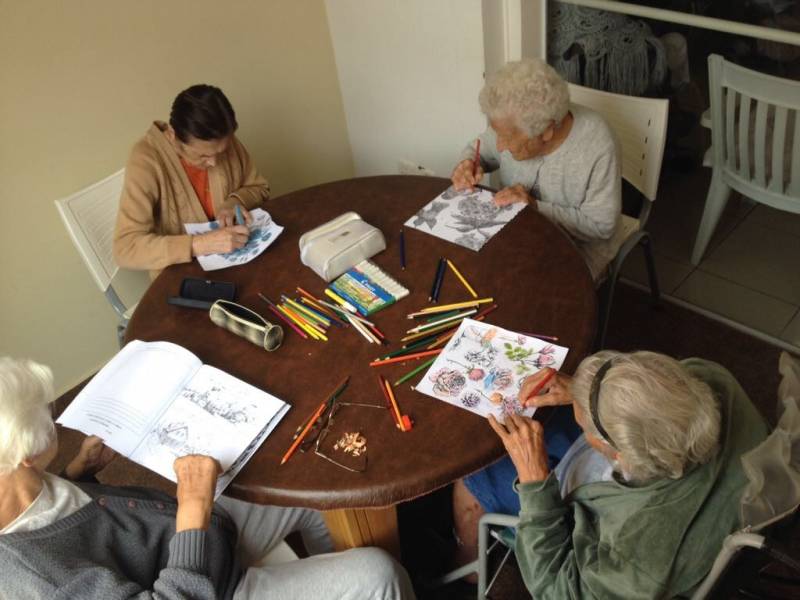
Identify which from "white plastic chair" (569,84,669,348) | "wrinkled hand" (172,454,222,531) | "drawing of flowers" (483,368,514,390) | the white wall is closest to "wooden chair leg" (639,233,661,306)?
"white plastic chair" (569,84,669,348)

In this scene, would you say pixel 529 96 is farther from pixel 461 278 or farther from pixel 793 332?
pixel 793 332

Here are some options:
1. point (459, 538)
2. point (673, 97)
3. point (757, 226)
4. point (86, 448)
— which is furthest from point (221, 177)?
point (757, 226)

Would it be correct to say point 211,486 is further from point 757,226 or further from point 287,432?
point 757,226

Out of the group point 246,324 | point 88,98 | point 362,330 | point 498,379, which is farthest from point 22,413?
point 88,98

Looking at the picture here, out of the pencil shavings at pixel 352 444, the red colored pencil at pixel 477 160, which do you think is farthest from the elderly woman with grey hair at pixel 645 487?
the red colored pencil at pixel 477 160

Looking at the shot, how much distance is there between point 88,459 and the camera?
1.46m

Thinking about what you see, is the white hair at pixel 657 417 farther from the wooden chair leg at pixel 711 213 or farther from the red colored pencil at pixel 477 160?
the wooden chair leg at pixel 711 213

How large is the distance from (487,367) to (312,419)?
0.41m

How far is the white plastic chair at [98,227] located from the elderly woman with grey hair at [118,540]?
32.3 inches

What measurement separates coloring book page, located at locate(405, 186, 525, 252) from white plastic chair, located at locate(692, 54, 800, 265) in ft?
3.41

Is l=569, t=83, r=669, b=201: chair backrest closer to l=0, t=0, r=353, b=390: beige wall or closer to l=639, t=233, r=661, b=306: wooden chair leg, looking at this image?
l=639, t=233, r=661, b=306: wooden chair leg

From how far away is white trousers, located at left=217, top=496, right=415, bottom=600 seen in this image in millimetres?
1359

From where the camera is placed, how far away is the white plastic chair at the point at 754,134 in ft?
7.23

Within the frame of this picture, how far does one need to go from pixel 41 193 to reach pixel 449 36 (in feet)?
5.53
